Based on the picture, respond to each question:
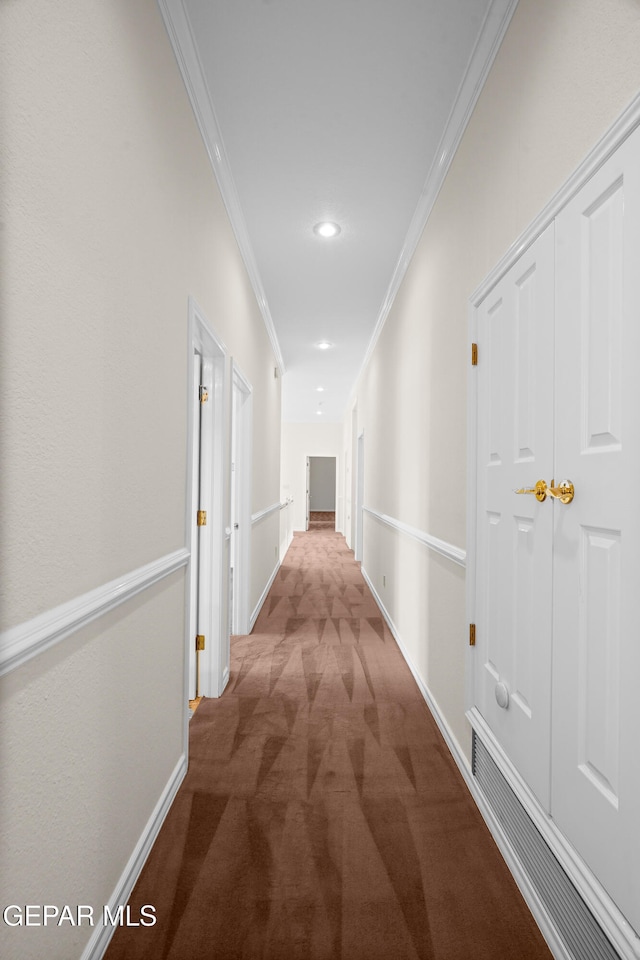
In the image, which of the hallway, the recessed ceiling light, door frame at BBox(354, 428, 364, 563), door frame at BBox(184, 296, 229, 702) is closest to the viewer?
the hallway

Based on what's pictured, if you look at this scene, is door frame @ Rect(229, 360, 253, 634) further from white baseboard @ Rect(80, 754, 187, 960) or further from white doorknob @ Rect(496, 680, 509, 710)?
white doorknob @ Rect(496, 680, 509, 710)

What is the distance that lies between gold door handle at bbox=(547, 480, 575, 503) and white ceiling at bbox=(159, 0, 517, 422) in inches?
61.8

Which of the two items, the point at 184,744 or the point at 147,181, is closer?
the point at 147,181

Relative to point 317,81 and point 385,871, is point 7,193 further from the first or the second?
point 385,871

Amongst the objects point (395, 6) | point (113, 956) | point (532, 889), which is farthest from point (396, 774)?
point (395, 6)

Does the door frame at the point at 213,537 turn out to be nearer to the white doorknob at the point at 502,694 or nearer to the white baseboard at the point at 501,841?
the white baseboard at the point at 501,841

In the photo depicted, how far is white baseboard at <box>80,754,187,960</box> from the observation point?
1.27 meters

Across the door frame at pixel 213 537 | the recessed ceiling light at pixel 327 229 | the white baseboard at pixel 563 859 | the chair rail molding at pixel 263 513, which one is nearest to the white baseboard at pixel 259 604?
the chair rail molding at pixel 263 513

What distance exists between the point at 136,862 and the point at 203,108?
2747 millimetres

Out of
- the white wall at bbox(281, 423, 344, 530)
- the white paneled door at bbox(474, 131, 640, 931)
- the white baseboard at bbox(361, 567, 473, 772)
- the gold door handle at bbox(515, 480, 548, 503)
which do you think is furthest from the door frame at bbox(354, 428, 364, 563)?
the gold door handle at bbox(515, 480, 548, 503)

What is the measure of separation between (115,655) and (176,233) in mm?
1450

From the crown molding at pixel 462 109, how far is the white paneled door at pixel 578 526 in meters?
0.85

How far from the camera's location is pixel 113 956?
131cm

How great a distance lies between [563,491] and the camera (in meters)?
1.32
